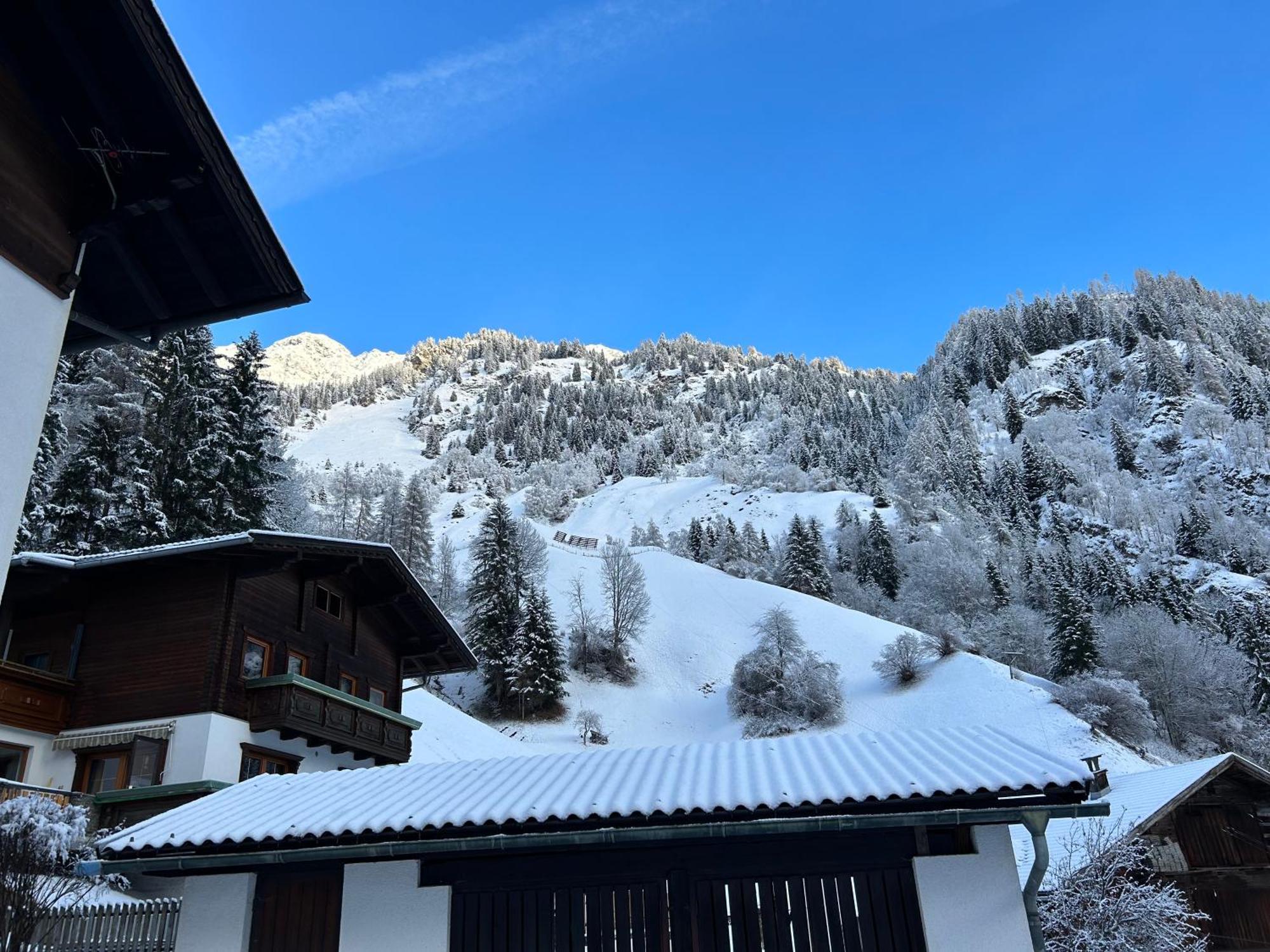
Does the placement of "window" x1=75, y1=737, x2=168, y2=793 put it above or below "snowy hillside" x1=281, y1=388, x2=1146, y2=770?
below

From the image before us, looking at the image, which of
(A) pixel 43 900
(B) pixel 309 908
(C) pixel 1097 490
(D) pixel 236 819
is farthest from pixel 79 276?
(C) pixel 1097 490

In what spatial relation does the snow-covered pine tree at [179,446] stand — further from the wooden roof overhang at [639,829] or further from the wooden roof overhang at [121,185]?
the wooden roof overhang at [121,185]

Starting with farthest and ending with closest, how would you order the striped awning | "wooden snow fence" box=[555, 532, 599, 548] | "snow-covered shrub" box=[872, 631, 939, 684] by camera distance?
1. "wooden snow fence" box=[555, 532, 599, 548]
2. "snow-covered shrub" box=[872, 631, 939, 684]
3. the striped awning

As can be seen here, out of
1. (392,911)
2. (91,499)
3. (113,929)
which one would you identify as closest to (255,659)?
(113,929)

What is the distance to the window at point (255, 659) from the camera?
1922 centimetres

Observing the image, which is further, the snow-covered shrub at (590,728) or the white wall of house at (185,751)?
the snow-covered shrub at (590,728)

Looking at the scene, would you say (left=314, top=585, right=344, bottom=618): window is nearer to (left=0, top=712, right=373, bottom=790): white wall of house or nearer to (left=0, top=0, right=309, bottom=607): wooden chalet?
(left=0, top=712, right=373, bottom=790): white wall of house

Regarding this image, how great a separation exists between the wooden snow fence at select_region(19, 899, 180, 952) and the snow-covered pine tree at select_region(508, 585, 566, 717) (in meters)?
41.5

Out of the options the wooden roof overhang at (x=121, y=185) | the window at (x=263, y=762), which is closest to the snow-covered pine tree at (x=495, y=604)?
the window at (x=263, y=762)

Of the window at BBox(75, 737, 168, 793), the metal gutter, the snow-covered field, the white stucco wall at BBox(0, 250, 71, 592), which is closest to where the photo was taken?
the white stucco wall at BBox(0, 250, 71, 592)

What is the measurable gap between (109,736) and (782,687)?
139ft

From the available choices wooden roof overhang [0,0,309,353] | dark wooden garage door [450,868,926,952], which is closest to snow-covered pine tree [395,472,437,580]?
dark wooden garage door [450,868,926,952]

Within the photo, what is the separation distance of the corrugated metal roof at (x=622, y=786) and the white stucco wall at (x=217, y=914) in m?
0.65

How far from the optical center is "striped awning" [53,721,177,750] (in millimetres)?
17703
